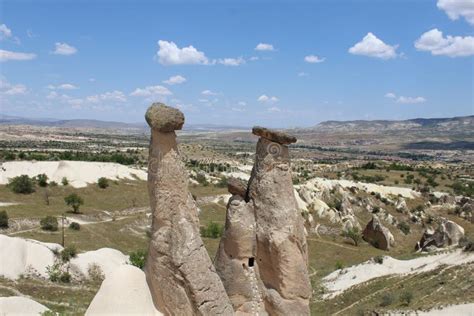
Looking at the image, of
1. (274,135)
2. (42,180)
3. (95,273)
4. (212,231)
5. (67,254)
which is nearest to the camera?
(274,135)

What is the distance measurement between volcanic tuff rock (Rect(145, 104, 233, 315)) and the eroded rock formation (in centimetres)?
146

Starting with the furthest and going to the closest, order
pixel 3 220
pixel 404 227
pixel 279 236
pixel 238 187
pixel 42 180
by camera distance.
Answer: pixel 42 180 → pixel 404 227 → pixel 3 220 → pixel 238 187 → pixel 279 236

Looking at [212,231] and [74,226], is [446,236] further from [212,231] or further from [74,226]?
[74,226]

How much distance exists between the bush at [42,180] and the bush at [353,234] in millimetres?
39797

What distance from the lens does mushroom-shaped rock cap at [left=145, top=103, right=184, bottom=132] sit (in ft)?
31.9

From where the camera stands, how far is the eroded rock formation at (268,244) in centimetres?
1113

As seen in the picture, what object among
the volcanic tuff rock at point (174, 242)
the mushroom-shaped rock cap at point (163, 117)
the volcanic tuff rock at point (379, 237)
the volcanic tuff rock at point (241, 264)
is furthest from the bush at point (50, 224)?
the mushroom-shaped rock cap at point (163, 117)

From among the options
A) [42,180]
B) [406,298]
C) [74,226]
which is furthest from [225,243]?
[42,180]

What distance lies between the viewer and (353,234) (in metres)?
53.6

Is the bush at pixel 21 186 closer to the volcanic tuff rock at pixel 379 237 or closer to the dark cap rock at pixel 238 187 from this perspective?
the volcanic tuff rock at pixel 379 237

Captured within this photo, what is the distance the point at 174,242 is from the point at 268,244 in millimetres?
2515

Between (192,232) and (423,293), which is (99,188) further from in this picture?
(192,232)

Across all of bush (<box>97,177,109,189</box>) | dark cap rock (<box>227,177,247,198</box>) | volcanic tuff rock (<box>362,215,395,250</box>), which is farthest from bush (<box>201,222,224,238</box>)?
dark cap rock (<box>227,177,247,198</box>)

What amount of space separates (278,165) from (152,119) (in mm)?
3356
